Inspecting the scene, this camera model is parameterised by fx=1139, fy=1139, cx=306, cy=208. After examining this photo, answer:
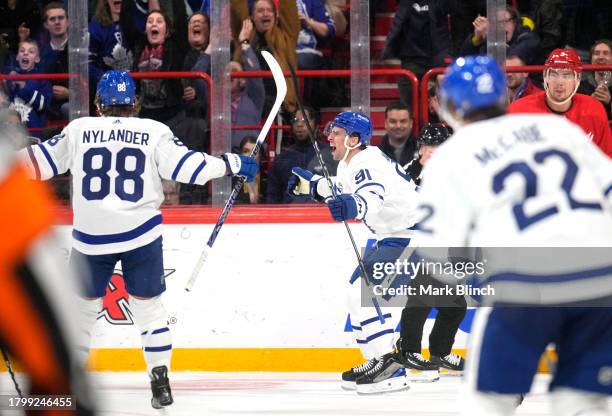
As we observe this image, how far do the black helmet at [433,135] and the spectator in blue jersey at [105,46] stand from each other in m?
1.75

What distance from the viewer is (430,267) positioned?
580cm

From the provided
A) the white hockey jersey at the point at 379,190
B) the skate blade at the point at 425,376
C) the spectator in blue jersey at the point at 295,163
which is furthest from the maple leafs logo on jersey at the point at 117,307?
the skate blade at the point at 425,376

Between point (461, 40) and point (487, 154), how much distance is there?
4.45 m

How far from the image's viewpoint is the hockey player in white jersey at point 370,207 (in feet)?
17.5

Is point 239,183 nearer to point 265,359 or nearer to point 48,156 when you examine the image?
point 48,156

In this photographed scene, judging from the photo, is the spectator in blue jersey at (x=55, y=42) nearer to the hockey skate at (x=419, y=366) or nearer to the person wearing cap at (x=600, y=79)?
the hockey skate at (x=419, y=366)

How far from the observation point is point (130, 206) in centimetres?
473

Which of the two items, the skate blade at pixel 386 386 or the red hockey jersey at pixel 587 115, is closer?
the skate blade at pixel 386 386

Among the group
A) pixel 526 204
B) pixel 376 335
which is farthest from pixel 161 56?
pixel 526 204

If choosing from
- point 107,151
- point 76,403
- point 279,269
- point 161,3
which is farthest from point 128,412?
point 76,403

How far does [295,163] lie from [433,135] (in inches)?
31.4

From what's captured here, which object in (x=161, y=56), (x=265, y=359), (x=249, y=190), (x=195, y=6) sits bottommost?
(x=265, y=359)

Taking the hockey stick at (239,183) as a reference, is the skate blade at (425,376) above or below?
below

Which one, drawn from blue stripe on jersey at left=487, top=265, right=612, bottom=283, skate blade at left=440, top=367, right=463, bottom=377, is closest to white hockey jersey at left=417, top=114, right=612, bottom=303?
blue stripe on jersey at left=487, top=265, right=612, bottom=283
